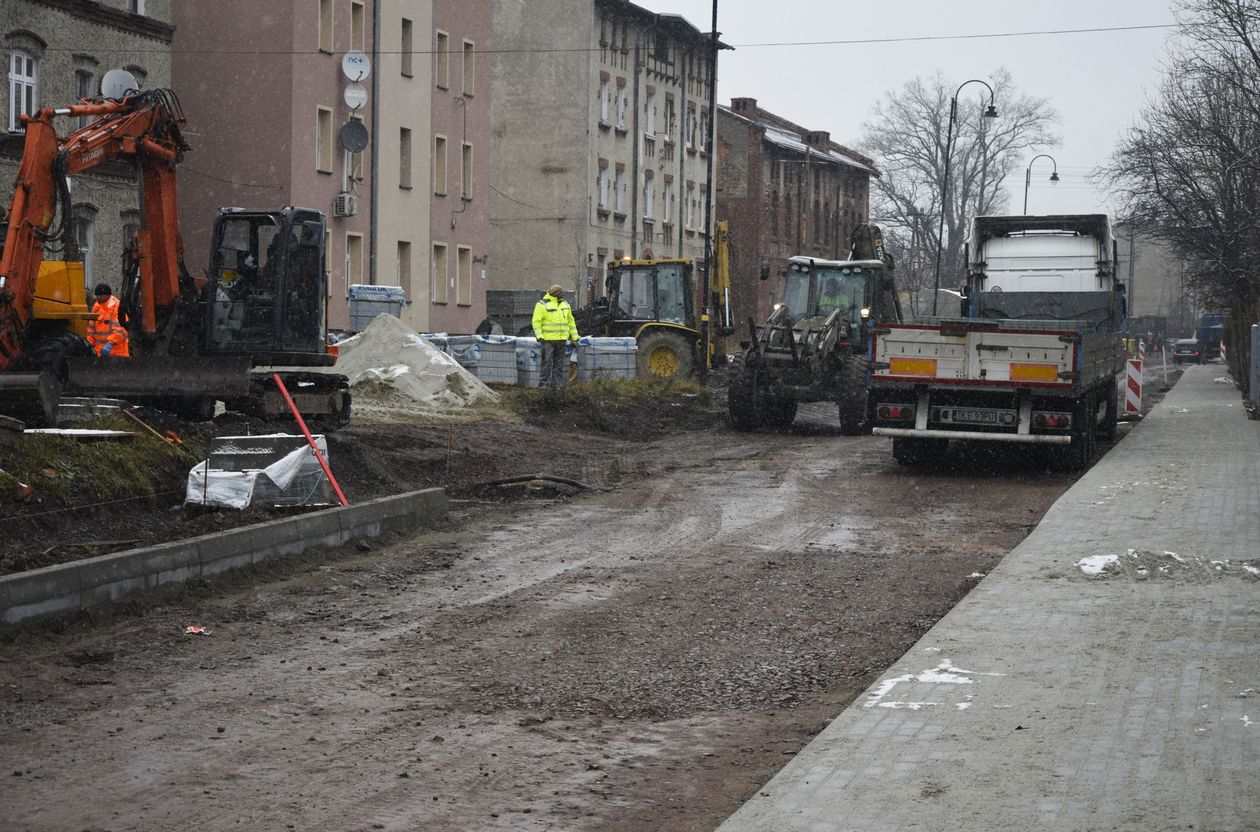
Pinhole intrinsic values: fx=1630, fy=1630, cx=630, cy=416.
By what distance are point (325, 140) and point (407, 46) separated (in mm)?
5297

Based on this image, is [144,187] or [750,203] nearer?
[144,187]

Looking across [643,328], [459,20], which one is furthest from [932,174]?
[643,328]

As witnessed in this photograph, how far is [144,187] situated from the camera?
54.5 feet

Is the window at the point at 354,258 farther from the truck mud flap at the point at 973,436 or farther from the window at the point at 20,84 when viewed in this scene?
the truck mud flap at the point at 973,436

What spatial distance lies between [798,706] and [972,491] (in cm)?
1036

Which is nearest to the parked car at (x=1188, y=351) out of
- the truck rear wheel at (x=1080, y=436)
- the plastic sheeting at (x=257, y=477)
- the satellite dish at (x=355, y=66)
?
the satellite dish at (x=355, y=66)

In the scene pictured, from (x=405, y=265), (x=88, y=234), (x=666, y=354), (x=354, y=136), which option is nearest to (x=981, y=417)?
(x=666, y=354)

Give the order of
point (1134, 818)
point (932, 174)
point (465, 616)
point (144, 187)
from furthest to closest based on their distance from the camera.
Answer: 1. point (932, 174)
2. point (144, 187)
3. point (465, 616)
4. point (1134, 818)

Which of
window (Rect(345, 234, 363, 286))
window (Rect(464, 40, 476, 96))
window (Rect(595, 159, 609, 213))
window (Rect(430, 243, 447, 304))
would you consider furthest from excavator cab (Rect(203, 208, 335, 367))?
window (Rect(595, 159, 609, 213))

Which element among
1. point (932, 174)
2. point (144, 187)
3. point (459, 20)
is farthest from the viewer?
point (932, 174)

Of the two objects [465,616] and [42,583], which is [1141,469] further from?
[42,583]

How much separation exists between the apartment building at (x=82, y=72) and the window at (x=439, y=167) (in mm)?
11230

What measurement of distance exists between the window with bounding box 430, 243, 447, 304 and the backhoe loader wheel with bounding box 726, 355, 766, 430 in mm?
23923

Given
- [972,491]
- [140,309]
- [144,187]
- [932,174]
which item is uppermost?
[932,174]
